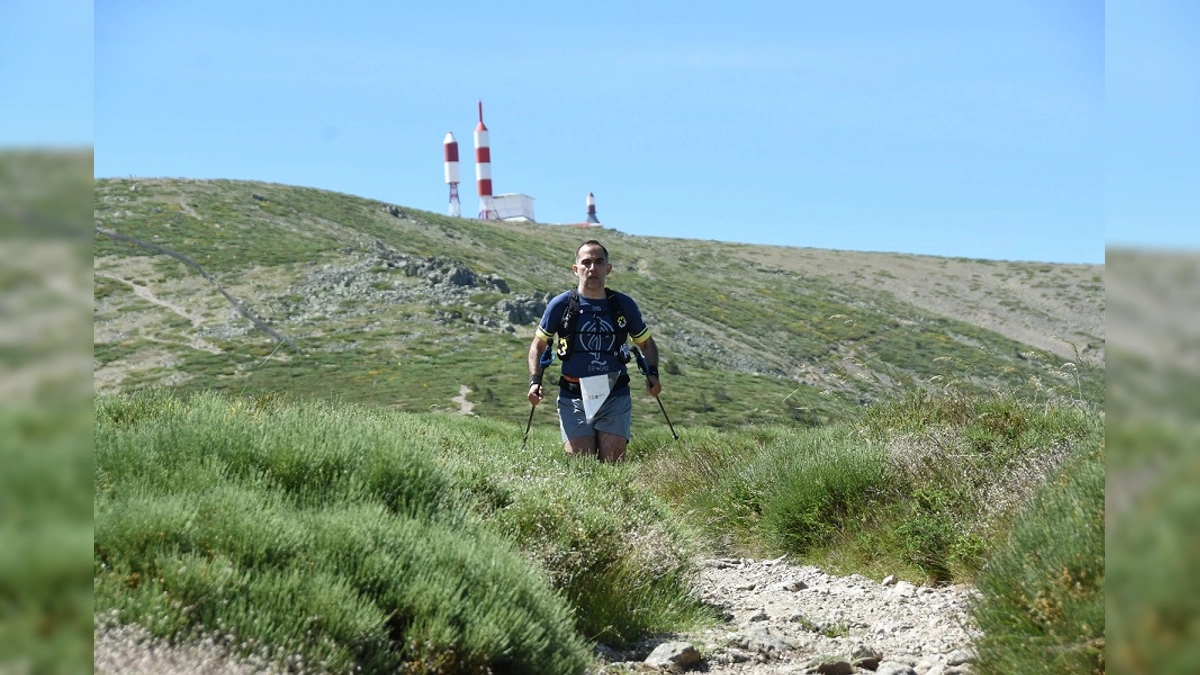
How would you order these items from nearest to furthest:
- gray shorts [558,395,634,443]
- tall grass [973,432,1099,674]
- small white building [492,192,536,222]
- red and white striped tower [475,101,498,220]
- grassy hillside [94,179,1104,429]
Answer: tall grass [973,432,1099,674]
gray shorts [558,395,634,443]
grassy hillside [94,179,1104,429]
red and white striped tower [475,101,498,220]
small white building [492,192,536,222]

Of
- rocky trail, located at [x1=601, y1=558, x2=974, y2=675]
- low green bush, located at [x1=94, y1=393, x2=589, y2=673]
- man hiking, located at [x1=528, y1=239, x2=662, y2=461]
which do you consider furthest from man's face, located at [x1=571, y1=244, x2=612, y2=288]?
low green bush, located at [x1=94, y1=393, x2=589, y2=673]

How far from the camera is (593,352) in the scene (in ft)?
24.6

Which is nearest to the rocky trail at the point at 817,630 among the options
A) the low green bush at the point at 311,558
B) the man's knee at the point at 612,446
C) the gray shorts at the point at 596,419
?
the low green bush at the point at 311,558

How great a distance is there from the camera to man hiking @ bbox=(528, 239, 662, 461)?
7461mm

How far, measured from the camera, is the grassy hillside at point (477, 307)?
1385 inches

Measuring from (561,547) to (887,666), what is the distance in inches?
59.5

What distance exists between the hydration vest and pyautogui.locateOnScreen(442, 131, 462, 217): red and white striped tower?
9083 centimetres

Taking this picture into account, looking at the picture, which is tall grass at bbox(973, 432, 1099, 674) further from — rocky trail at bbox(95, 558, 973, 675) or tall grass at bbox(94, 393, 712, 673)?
tall grass at bbox(94, 393, 712, 673)

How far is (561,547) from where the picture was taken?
5.11 meters
